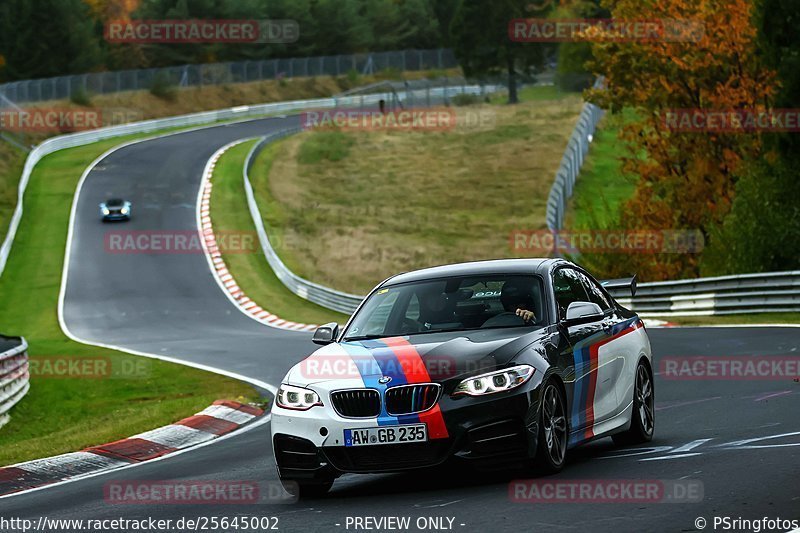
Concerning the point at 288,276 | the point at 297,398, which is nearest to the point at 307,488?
the point at 297,398

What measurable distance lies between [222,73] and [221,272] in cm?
5913

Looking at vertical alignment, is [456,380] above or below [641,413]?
above

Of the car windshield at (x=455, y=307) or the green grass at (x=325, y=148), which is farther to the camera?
the green grass at (x=325, y=148)

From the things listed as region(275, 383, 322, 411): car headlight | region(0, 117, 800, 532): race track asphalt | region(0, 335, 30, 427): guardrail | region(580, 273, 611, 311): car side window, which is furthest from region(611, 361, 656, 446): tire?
region(0, 335, 30, 427): guardrail

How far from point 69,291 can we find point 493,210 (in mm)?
20648

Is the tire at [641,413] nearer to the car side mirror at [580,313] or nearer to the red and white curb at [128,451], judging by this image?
the car side mirror at [580,313]

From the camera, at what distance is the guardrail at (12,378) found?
66.5 ft

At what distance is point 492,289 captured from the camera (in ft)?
33.5

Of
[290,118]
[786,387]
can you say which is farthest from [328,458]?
[290,118]

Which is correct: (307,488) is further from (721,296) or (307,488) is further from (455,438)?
(721,296)

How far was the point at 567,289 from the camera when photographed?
10.6m

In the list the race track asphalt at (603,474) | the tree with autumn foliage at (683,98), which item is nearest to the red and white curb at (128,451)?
the race track asphalt at (603,474)

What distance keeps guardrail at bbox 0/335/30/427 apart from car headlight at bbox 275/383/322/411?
38.1ft

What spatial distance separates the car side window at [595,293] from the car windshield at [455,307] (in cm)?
99
